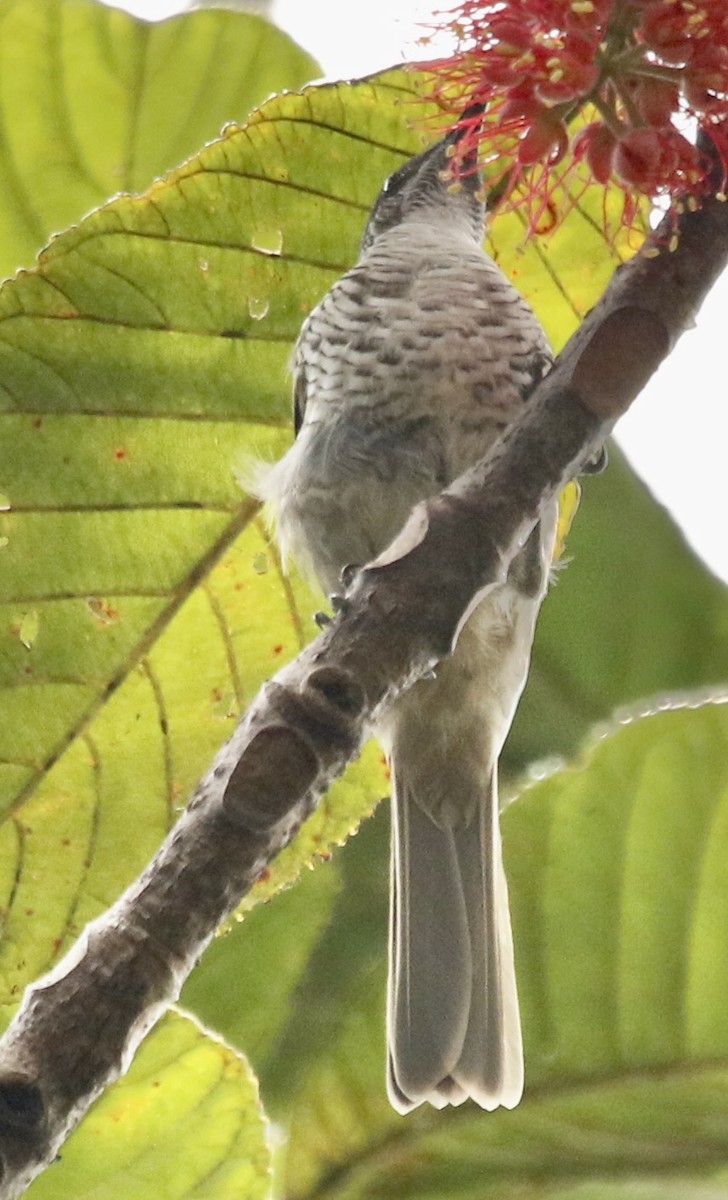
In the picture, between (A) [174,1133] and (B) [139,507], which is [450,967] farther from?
(B) [139,507]

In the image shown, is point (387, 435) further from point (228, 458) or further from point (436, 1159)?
point (436, 1159)

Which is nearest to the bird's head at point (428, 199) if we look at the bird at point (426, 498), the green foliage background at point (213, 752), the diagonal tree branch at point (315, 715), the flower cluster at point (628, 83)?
the bird at point (426, 498)

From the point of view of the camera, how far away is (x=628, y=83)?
3.69 ft

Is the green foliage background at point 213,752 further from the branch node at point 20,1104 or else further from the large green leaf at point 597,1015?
the branch node at point 20,1104

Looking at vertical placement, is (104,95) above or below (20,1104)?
above

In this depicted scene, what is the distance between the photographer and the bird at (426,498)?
197 centimetres

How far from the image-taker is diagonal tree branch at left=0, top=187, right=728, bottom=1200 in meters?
0.83

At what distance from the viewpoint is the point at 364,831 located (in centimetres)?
230

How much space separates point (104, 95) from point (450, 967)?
1.20 m

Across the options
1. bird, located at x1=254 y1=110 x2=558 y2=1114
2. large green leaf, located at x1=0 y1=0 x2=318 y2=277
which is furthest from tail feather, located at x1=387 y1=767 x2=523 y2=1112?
large green leaf, located at x1=0 y1=0 x2=318 y2=277

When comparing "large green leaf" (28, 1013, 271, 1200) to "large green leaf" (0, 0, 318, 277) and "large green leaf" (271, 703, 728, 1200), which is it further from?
"large green leaf" (0, 0, 318, 277)

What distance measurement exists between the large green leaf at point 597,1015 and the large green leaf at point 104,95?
38.0 inches

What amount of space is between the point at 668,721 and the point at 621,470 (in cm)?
57

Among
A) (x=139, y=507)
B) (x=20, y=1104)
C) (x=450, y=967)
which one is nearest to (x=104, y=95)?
(x=139, y=507)
